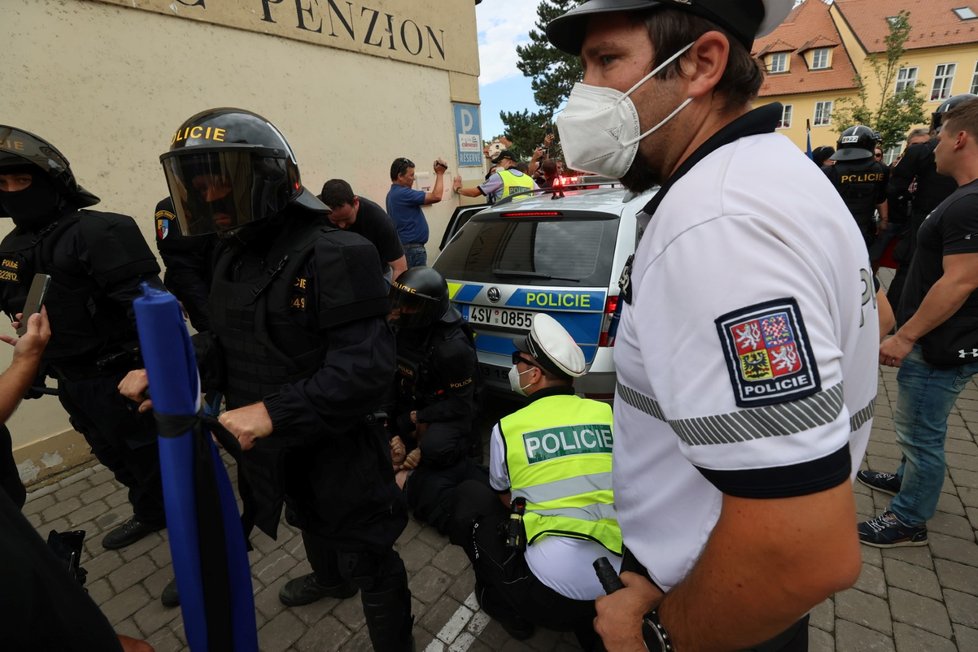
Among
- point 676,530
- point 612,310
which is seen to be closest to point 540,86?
point 612,310

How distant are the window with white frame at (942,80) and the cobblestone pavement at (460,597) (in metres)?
41.1

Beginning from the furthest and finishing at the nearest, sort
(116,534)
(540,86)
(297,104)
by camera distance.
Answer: (540,86), (297,104), (116,534)

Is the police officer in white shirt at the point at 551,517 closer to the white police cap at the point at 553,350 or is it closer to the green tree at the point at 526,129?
the white police cap at the point at 553,350

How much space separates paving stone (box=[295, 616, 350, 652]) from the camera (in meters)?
2.31

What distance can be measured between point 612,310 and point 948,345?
5.53 feet

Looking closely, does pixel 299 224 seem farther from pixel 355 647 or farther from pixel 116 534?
pixel 116 534

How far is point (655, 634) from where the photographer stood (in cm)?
89

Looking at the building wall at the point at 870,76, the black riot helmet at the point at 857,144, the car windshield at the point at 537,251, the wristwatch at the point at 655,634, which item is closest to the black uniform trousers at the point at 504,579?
the wristwatch at the point at 655,634

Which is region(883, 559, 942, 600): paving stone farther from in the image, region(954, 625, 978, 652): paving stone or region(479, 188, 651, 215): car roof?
region(479, 188, 651, 215): car roof

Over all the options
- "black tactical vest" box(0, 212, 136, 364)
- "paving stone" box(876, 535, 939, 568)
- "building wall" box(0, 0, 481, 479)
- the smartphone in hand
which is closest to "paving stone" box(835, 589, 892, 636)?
"paving stone" box(876, 535, 939, 568)

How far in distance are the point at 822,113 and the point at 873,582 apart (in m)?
41.4

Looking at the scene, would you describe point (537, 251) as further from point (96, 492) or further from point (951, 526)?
point (96, 492)

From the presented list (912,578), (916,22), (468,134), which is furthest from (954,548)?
(916,22)

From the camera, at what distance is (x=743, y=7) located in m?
0.94
